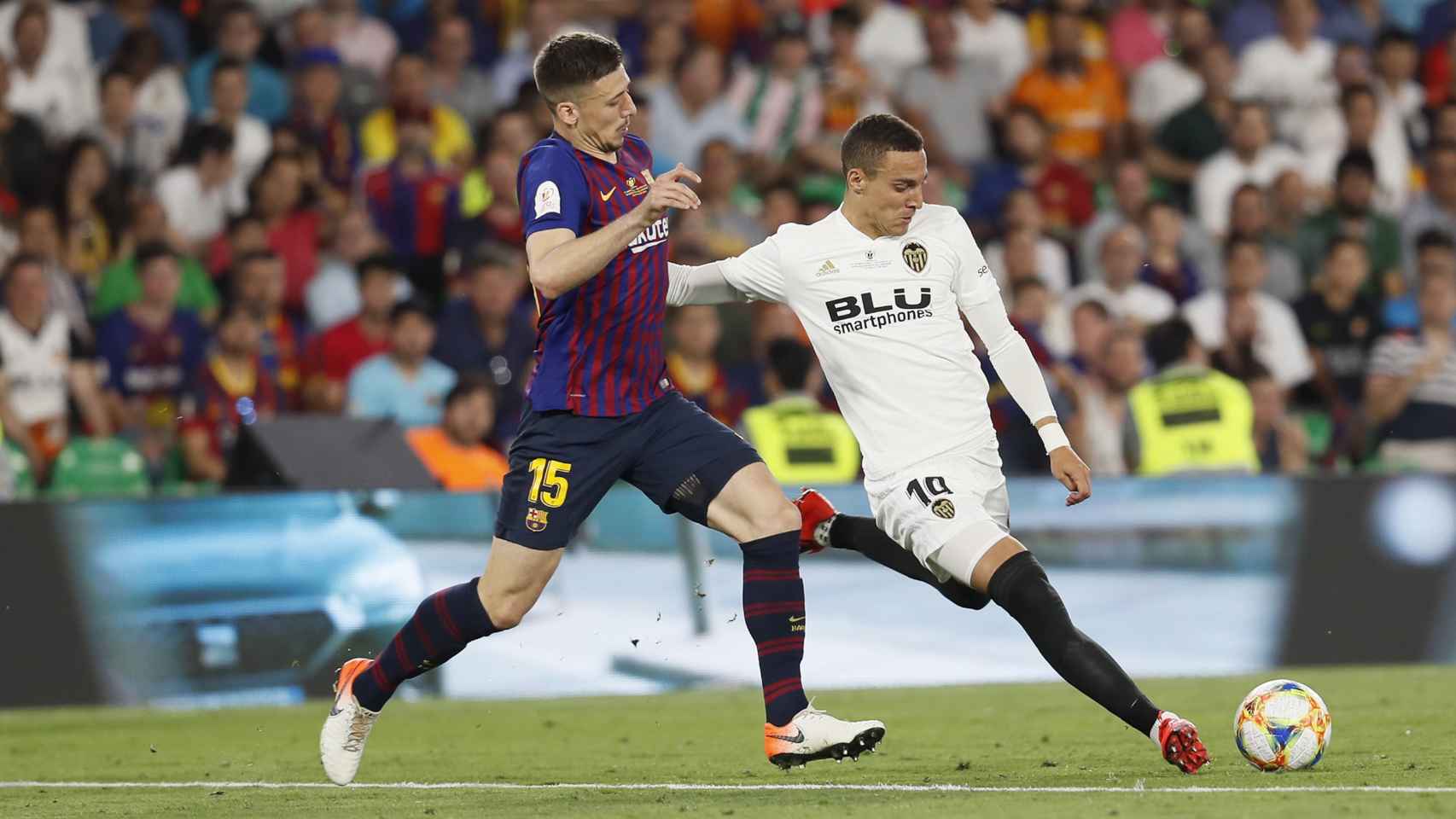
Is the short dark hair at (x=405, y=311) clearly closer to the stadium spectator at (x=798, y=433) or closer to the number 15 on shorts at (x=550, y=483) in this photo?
the stadium spectator at (x=798, y=433)

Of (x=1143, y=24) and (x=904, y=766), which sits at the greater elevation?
(x=1143, y=24)

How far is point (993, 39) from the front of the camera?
16172 millimetres

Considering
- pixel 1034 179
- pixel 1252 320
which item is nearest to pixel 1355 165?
pixel 1252 320

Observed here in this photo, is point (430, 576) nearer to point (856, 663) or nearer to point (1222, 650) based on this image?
point (856, 663)

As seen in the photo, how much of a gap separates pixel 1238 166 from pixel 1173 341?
364cm

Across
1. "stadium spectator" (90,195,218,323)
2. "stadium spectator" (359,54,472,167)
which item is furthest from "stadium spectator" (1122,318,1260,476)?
"stadium spectator" (90,195,218,323)

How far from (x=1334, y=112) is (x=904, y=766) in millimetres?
10481

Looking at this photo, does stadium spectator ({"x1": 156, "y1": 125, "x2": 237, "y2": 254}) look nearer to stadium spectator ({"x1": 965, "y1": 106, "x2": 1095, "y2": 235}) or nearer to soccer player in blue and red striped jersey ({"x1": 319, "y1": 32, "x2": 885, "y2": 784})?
stadium spectator ({"x1": 965, "y1": 106, "x2": 1095, "y2": 235})

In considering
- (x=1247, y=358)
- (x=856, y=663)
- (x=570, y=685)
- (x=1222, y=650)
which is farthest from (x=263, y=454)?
(x=1247, y=358)

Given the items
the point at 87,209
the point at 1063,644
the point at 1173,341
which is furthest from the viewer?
the point at 87,209

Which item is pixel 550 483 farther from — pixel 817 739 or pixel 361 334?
pixel 361 334

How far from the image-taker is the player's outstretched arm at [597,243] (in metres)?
6.01

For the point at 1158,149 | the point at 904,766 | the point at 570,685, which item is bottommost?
the point at 570,685

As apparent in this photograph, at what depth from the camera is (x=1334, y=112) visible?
16031mm
